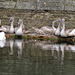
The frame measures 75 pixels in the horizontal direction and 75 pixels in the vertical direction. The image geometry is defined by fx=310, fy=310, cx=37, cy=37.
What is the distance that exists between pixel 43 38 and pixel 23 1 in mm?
3748

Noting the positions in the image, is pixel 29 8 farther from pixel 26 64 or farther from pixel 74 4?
pixel 26 64

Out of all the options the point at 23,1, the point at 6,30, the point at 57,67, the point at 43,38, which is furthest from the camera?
the point at 23,1

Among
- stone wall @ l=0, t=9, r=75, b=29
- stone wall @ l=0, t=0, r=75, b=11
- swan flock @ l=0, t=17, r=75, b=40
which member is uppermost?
stone wall @ l=0, t=0, r=75, b=11

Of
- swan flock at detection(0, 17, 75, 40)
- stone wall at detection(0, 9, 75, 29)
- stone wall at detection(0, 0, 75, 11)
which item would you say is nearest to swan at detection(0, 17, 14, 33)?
swan flock at detection(0, 17, 75, 40)

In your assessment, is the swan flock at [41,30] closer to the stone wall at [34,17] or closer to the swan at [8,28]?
the swan at [8,28]

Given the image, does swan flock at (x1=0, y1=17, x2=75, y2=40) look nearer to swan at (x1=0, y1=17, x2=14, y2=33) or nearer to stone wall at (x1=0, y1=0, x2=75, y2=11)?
swan at (x1=0, y1=17, x2=14, y2=33)

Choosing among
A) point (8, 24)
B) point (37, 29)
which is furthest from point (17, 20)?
point (37, 29)

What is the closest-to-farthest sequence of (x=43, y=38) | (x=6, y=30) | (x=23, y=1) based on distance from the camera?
(x=43, y=38)
(x=6, y=30)
(x=23, y=1)

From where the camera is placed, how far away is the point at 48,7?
2027 cm

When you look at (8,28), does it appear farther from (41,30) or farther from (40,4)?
(40,4)

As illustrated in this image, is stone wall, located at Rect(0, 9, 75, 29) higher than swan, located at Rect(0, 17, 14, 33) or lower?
higher

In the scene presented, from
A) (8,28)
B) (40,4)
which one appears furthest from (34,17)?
(8,28)

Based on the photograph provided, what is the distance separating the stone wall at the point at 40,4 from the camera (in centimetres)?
2003

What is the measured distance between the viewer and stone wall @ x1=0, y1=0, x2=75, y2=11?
789 inches
